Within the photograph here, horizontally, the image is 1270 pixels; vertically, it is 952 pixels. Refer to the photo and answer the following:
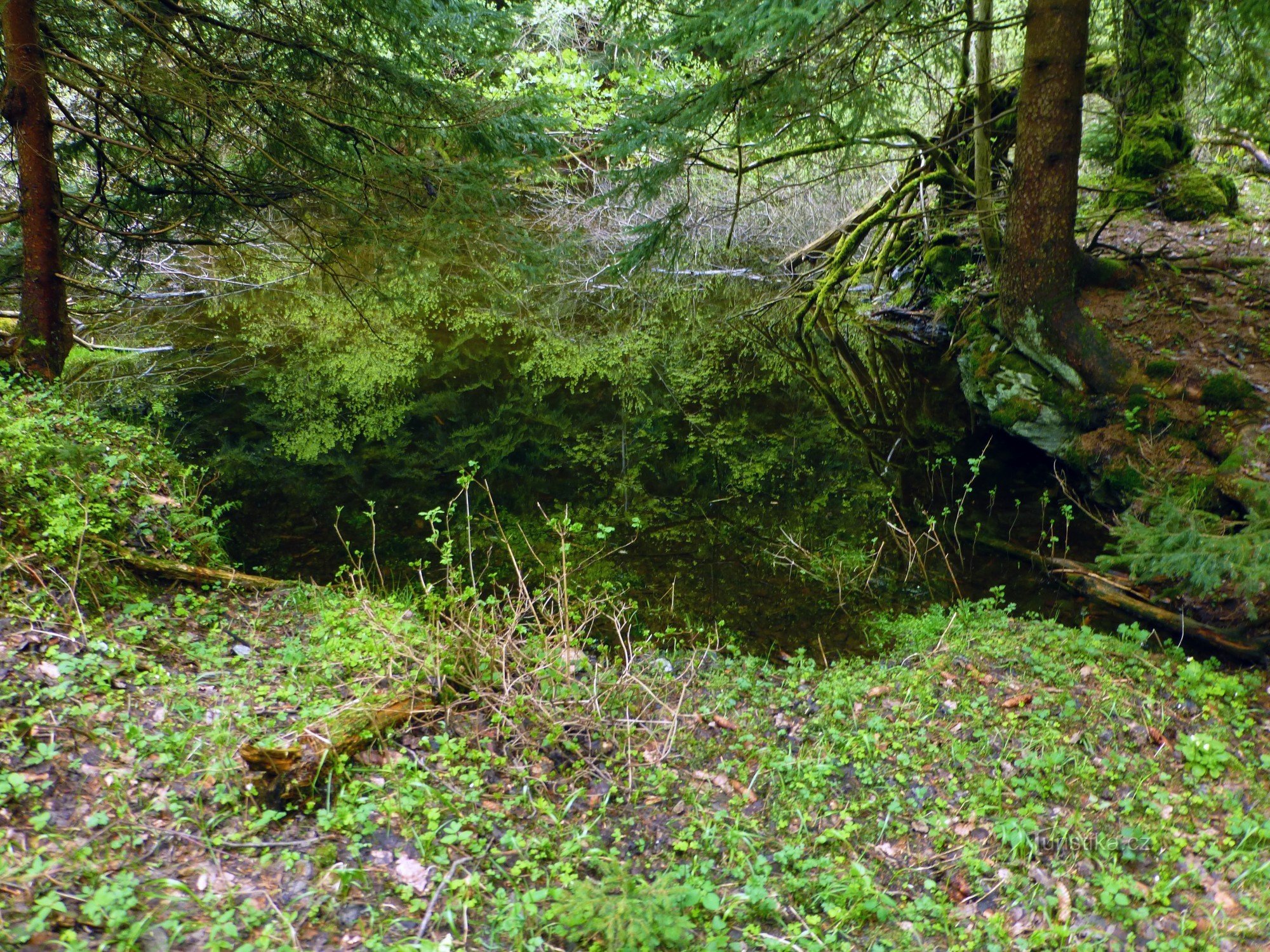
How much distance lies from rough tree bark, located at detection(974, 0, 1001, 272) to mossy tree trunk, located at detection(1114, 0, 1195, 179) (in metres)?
1.47

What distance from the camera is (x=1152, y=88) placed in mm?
10758

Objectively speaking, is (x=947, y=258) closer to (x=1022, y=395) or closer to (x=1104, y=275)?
(x=1104, y=275)

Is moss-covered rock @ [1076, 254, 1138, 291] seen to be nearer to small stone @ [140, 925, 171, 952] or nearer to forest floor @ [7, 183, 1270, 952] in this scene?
forest floor @ [7, 183, 1270, 952]

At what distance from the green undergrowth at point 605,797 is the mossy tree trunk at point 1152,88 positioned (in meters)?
6.90

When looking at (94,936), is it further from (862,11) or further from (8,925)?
(862,11)

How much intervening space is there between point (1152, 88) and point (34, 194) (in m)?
12.9

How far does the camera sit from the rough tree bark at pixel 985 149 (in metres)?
9.95

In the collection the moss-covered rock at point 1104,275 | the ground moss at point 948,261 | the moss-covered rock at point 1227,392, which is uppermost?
the ground moss at point 948,261

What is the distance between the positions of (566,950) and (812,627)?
3.82 metres

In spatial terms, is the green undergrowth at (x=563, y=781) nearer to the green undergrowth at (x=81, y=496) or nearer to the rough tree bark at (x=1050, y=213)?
the green undergrowth at (x=81, y=496)

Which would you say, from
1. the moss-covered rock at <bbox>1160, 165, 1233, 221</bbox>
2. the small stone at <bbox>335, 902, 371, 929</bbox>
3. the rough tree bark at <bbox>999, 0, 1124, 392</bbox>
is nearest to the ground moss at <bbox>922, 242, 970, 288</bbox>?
the moss-covered rock at <bbox>1160, 165, 1233, 221</bbox>

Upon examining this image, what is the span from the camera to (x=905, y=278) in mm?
15820

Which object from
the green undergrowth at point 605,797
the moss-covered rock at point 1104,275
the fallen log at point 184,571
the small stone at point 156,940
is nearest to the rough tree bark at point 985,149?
the moss-covered rock at point 1104,275

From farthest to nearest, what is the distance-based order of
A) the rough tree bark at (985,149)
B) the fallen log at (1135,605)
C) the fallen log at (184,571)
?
the rough tree bark at (985,149) → the fallen log at (1135,605) → the fallen log at (184,571)
